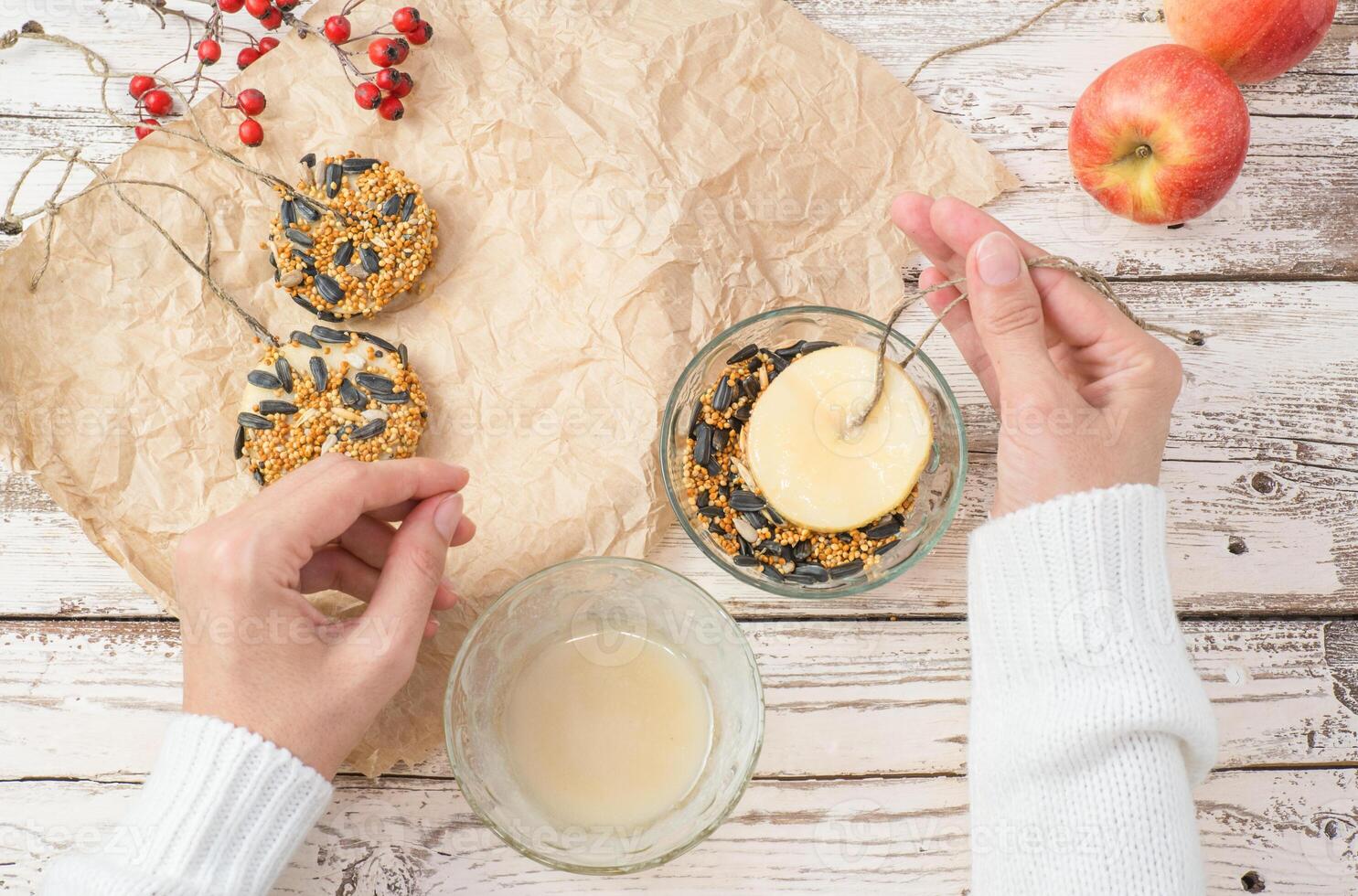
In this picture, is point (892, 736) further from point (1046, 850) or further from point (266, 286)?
point (266, 286)

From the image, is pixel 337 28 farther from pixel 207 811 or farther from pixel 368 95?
pixel 207 811

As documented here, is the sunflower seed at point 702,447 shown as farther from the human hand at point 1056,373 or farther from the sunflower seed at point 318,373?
the sunflower seed at point 318,373

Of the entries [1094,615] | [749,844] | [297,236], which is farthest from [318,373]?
[1094,615]

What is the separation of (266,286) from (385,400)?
0.42 metres

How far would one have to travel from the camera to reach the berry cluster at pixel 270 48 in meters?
2.07

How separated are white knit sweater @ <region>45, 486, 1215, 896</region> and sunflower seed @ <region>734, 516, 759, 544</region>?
0.47 m

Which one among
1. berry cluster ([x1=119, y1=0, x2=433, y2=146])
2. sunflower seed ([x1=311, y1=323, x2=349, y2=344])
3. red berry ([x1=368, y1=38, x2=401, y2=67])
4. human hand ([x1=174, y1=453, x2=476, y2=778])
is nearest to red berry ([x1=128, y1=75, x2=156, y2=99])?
berry cluster ([x1=119, y1=0, x2=433, y2=146])

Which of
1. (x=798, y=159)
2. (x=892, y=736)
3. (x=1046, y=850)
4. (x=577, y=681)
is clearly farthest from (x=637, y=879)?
(x=798, y=159)

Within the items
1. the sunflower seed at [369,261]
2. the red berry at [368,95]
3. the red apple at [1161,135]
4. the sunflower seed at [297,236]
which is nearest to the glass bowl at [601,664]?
the sunflower seed at [369,261]

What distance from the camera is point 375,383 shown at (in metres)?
2.06

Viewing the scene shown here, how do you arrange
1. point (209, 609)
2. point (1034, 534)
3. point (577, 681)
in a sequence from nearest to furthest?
point (209, 609)
point (1034, 534)
point (577, 681)

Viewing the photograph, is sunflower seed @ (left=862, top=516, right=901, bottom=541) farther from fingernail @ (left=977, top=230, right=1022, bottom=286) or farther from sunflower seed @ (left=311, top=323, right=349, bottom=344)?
sunflower seed @ (left=311, top=323, right=349, bottom=344)

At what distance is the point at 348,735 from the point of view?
1.64 m

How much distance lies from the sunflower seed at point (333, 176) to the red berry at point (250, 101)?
0.60 ft
